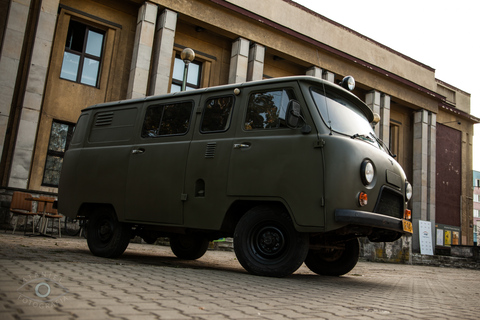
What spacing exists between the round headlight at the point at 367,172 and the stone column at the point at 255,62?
14976mm

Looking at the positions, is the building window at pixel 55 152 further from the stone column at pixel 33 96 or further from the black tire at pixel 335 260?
the black tire at pixel 335 260

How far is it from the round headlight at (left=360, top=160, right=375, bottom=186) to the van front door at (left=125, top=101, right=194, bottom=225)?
2.56 metres

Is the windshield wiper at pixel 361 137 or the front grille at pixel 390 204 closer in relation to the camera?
the front grille at pixel 390 204

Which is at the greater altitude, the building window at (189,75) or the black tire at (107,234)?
the building window at (189,75)

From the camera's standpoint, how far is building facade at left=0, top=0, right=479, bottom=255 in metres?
14.4

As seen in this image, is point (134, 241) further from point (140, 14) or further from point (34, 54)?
point (140, 14)

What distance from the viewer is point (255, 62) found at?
1998cm

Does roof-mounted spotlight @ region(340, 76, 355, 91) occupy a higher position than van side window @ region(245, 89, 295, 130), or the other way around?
roof-mounted spotlight @ region(340, 76, 355, 91)

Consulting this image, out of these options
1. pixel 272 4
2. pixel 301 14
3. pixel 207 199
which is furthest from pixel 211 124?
pixel 301 14

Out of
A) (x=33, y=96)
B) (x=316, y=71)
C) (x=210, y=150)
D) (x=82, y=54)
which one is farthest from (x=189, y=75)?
(x=210, y=150)

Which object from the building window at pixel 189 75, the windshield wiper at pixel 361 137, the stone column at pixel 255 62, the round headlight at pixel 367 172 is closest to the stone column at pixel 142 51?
the building window at pixel 189 75

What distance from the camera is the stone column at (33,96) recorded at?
45.2 ft

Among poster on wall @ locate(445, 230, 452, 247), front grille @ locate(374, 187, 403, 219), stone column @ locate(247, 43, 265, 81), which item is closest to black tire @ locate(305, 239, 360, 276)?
front grille @ locate(374, 187, 403, 219)

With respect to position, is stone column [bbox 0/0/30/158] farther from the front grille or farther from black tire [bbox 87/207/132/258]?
the front grille
